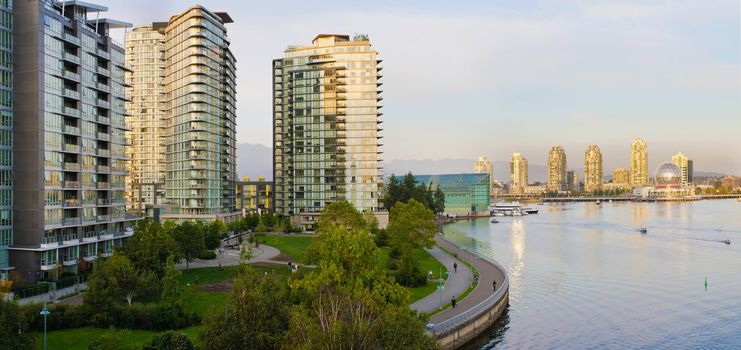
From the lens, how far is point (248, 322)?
31469mm

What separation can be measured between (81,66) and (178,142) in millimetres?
50663

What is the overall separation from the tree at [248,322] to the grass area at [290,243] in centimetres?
4812

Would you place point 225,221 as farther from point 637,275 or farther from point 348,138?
point 637,275

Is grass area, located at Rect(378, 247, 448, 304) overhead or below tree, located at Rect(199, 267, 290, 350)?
below

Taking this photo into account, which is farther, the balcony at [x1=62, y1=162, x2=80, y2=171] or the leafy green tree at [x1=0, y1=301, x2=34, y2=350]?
the balcony at [x1=62, y1=162, x2=80, y2=171]

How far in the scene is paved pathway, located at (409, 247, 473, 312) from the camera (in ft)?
171

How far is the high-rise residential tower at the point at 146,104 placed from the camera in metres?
151

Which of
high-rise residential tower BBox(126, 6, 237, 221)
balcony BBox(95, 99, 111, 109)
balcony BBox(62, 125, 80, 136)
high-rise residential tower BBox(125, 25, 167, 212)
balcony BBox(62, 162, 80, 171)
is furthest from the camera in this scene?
high-rise residential tower BBox(125, 25, 167, 212)

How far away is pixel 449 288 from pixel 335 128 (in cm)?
7455

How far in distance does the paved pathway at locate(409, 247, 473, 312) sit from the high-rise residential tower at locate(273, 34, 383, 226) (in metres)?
48.6

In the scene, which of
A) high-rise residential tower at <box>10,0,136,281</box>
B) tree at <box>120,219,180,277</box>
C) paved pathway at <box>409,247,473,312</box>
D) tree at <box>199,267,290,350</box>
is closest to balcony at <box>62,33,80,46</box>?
high-rise residential tower at <box>10,0,136,281</box>

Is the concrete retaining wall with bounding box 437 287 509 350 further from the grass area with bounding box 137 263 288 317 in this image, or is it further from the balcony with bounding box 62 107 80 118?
the balcony with bounding box 62 107 80 118

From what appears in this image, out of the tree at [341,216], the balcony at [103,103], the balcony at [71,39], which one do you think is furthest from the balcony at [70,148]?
the tree at [341,216]

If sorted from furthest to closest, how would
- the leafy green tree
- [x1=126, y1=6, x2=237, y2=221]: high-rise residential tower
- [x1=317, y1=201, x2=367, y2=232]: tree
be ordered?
[x1=126, y1=6, x2=237, y2=221]: high-rise residential tower
[x1=317, y1=201, x2=367, y2=232]: tree
the leafy green tree
